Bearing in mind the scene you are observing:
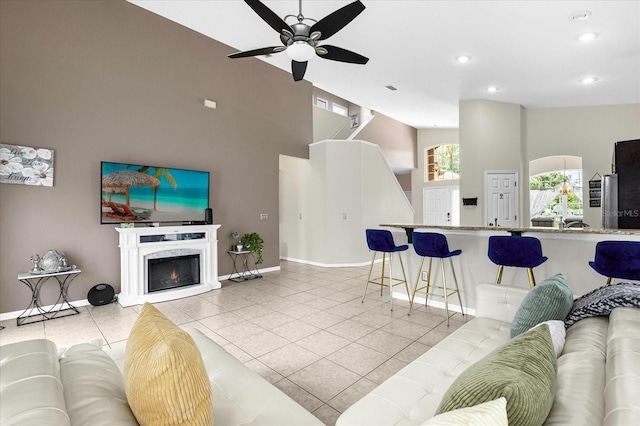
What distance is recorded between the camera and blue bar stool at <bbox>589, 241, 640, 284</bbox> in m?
2.52

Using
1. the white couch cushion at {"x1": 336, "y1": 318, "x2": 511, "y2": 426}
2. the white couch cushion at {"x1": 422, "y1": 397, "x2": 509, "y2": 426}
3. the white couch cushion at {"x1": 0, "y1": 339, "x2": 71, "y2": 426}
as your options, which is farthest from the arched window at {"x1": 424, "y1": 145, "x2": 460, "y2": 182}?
the white couch cushion at {"x1": 0, "y1": 339, "x2": 71, "y2": 426}

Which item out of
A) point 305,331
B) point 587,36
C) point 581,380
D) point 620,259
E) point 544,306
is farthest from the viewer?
point 587,36

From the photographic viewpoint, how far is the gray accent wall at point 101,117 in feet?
12.6

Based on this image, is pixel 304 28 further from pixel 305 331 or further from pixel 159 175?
pixel 159 175

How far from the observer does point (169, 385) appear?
31.5 inches

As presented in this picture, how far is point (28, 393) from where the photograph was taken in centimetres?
84

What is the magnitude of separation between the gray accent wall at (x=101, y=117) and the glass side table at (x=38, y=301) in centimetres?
9

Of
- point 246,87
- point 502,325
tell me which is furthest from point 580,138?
point 246,87

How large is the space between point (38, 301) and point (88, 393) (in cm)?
411

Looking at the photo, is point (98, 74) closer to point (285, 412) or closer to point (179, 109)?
point (179, 109)

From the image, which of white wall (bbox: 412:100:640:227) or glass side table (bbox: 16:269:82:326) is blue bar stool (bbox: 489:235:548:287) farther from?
glass side table (bbox: 16:269:82:326)

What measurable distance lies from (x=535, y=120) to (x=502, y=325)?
21.9 ft

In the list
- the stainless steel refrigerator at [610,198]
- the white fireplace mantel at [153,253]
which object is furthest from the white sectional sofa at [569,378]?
the white fireplace mantel at [153,253]

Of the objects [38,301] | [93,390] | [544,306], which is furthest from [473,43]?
[38,301]
